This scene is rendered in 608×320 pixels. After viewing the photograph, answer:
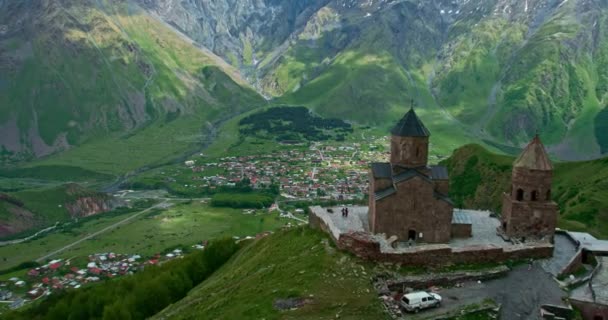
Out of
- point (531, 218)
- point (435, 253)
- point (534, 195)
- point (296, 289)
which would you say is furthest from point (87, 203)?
point (435, 253)

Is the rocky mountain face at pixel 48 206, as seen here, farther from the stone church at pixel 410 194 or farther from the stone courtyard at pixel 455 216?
the stone church at pixel 410 194

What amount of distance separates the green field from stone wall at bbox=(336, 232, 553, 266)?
74.3m

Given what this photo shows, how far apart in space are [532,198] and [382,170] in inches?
583

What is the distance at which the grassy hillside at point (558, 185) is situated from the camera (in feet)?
243

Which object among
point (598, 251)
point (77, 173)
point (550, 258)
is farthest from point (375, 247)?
point (77, 173)

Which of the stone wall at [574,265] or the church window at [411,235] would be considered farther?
the church window at [411,235]

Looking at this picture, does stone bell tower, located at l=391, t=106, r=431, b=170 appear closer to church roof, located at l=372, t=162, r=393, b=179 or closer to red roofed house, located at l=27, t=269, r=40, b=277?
church roof, located at l=372, t=162, r=393, b=179

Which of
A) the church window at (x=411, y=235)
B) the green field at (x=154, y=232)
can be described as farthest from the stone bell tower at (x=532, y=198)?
the green field at (x=154, y=232)

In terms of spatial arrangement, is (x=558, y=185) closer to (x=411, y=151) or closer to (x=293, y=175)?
(x=411, y=151)

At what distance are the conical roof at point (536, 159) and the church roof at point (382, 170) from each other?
12.5m

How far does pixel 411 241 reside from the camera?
49156 millimetres

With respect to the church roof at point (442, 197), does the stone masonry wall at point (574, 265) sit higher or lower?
lower

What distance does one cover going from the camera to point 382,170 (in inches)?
1997

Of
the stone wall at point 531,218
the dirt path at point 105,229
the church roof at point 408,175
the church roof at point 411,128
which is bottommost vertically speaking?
the dirt path at point 105,229
